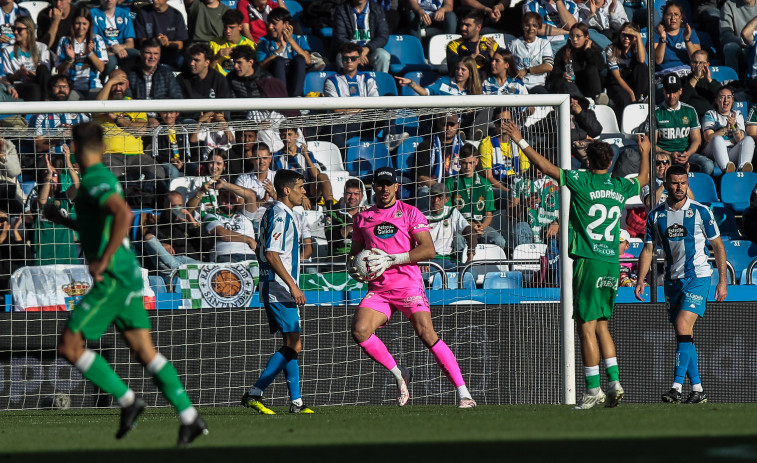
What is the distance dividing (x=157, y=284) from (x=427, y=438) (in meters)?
5.92

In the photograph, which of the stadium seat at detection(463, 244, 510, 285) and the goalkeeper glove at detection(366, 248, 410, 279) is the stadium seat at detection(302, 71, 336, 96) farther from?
the goalkeeper glove at detection(366, 248, 410, 279)

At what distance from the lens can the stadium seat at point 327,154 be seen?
475 inches

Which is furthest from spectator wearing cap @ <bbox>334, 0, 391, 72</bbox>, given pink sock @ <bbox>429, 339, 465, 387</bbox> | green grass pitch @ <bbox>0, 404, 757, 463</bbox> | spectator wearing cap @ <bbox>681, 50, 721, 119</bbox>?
green grass pitch @ <bbox>0, 404, 757, 463</bbox>

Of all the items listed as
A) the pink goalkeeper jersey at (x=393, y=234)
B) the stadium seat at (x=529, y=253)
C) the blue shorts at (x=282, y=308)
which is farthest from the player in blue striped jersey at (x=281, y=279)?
the stadium seat at (x=529, y=253)

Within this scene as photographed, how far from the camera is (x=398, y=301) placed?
963 centimetres

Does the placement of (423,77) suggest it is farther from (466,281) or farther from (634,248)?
(466,281)

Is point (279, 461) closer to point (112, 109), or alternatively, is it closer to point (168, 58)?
point (112, 109)

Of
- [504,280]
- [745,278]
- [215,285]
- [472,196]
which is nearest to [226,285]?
[215,285]

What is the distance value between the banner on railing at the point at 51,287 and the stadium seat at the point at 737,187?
25.7 ft

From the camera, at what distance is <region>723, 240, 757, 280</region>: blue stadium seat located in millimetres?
13344

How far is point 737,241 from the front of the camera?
13.4 m

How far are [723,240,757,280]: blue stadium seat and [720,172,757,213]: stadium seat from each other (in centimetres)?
116

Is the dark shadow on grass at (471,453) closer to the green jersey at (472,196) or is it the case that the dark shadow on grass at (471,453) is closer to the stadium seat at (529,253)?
the stadium seat at (529,253)

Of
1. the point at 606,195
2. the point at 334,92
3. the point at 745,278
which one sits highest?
the point at 334,92
